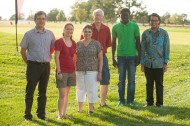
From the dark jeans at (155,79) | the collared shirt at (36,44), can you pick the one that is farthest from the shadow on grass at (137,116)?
the collared shirt at (36,44)

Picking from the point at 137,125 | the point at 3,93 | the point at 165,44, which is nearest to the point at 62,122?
the point at 137,125

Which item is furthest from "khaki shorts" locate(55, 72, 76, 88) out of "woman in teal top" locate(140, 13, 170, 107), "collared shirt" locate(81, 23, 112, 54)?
"woman in teal top" locate(140, 13, 170, 107)

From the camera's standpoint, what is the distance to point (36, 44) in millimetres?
6551

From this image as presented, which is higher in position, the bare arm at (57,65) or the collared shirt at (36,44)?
the collared shirt at (36,44)

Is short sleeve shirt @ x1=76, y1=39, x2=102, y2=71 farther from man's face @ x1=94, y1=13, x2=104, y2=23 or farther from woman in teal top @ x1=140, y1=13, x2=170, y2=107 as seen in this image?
woman in teal top @ x1=140, y1=13, x2=170, y2=107

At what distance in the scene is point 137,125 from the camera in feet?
21.0

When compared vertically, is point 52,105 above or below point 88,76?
below

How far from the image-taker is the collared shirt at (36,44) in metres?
6.55

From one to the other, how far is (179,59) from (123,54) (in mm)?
9538

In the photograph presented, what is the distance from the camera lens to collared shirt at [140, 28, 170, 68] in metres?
7.35

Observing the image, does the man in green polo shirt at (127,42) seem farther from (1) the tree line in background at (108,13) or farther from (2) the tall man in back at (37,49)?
(1) the tree line in background at (108,13)

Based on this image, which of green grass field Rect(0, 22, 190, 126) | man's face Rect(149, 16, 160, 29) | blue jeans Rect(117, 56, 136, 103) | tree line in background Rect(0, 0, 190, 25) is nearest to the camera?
green grass field Rect(0, 22, 190, 126)

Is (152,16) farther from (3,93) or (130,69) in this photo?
(3,93)

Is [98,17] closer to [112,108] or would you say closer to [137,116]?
[112,108]
